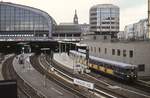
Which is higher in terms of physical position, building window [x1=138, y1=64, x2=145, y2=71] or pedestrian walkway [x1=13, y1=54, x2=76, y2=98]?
building window [x1=138, y1=64, x2=145, y2=71]

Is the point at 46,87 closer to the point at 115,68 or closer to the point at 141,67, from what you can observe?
the point at 115,68

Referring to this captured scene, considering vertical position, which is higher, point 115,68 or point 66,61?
point 115,68

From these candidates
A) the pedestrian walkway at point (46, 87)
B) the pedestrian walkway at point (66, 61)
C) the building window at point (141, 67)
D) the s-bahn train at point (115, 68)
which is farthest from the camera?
the pedestrian walkway at point (66, 61)

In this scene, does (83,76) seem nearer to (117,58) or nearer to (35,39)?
(117,58)

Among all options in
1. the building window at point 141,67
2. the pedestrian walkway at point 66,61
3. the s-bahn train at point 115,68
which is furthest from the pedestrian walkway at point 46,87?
the pedestrian walkway at point 66,61

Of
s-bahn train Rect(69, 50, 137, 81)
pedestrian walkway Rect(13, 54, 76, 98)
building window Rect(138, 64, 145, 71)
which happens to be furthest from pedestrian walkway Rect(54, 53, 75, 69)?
building window Rect(138, 64, 145, 71)

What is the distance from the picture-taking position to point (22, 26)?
5856 inches

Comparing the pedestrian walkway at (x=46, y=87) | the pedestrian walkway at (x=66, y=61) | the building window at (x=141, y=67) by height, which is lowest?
the pedestrian walkway at (x=46, y=87)

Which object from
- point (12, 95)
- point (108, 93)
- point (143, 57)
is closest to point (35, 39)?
point (143, 57)

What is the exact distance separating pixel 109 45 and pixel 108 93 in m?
26.6

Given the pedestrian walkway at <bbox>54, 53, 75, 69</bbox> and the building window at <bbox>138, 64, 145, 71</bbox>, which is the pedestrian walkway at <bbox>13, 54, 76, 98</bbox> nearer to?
the building window at <bbox>138, 64, 145, 71</bbox>

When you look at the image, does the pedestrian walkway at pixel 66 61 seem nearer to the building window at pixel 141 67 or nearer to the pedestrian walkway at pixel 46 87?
the pedestrian walkway at pixel 46 87

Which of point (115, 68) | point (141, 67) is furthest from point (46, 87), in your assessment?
point (141, 67)

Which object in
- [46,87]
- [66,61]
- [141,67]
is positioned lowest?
[46,87]
